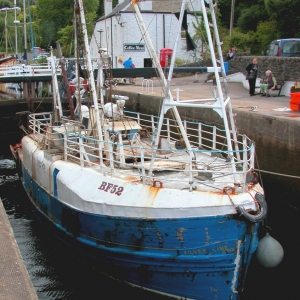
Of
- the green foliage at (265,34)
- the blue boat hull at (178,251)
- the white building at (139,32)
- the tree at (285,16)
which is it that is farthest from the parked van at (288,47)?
the blue boat hull at (178,251)

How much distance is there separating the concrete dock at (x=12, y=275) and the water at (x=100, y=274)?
254 cm

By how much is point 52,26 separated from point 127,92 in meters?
38.1

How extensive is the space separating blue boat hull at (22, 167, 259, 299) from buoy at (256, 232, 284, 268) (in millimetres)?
476

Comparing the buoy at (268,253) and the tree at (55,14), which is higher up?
the tree at (55,14)

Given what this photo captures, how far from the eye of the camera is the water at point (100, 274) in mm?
9906

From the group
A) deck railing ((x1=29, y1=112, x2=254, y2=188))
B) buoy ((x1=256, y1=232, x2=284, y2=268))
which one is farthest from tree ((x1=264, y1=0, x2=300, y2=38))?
buoy ((x1=256, y1=232, x2=284, y2=268))

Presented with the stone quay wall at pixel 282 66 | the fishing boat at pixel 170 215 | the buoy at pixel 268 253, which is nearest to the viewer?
the fishing boat at pixel 170 215

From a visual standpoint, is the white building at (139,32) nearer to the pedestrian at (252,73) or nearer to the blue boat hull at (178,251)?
the pedestrian at (252,73)

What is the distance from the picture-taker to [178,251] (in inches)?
332

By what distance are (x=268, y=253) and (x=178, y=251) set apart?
178cm

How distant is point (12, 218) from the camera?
14.5m

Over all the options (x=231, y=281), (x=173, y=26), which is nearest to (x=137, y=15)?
(x=231, y=281)

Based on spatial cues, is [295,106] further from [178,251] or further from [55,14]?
[55,14]

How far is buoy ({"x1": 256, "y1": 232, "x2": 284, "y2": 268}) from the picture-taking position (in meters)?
8.97
